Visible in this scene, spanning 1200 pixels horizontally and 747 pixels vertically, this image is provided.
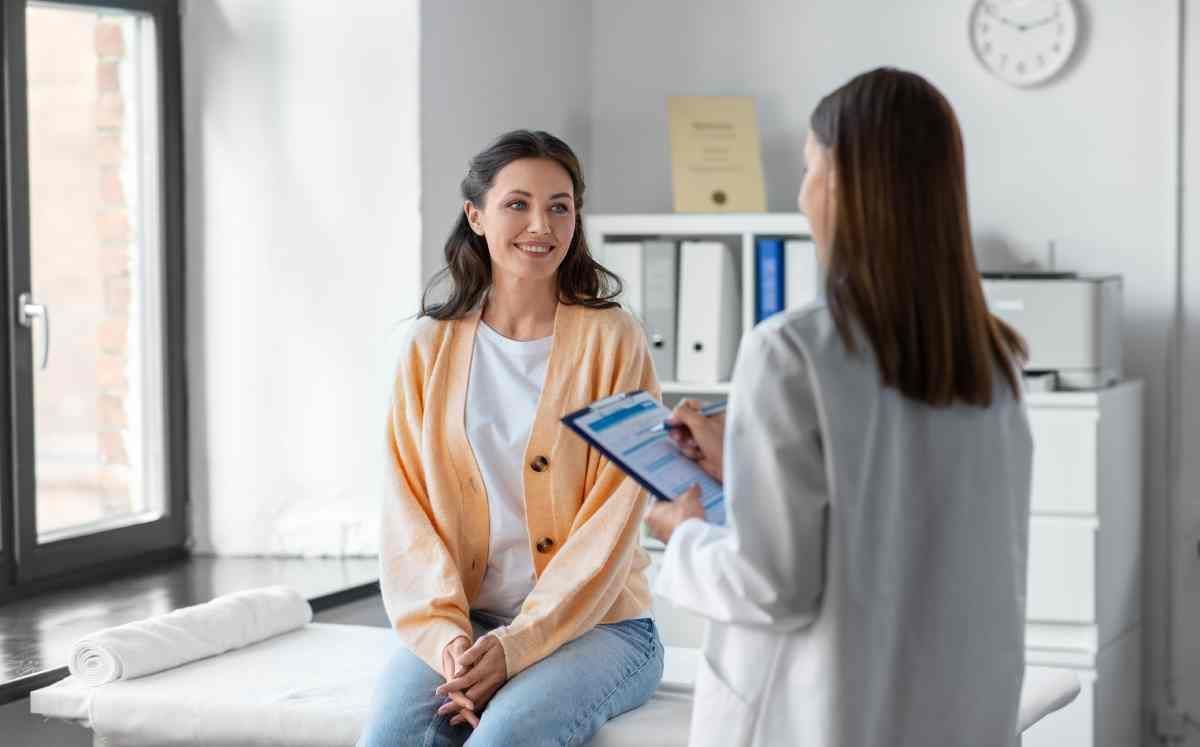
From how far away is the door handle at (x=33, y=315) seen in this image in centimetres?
282

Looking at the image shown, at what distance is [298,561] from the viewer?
320cm

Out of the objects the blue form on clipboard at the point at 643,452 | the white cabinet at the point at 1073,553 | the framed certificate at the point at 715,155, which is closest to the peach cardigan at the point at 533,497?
the blue form on clipboard at the point at 643,452

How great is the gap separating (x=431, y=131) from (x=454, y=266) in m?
0.96

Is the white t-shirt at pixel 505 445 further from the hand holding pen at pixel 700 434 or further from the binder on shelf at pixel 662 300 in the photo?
the binder on shelf at pixel 662 300

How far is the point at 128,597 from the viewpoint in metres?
2.84

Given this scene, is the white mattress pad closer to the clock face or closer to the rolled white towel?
the rolled white towel

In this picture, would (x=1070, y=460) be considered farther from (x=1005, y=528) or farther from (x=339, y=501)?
(x=1005, y=528)

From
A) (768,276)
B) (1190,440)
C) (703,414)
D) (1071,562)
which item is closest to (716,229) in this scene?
(768,276)

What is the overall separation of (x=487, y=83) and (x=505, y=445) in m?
1.45

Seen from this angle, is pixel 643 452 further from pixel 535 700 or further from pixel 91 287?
pixel 91 287

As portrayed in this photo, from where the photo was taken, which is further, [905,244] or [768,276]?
[768,276]

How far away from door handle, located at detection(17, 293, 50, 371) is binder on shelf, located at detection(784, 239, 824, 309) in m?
1.61

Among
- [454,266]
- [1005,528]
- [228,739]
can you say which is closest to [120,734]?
[228,739]

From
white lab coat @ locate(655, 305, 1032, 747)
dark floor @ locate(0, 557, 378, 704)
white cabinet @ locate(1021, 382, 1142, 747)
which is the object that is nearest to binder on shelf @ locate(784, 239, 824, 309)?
white cabinet @ locate(1021, 382, 1142, 747)
